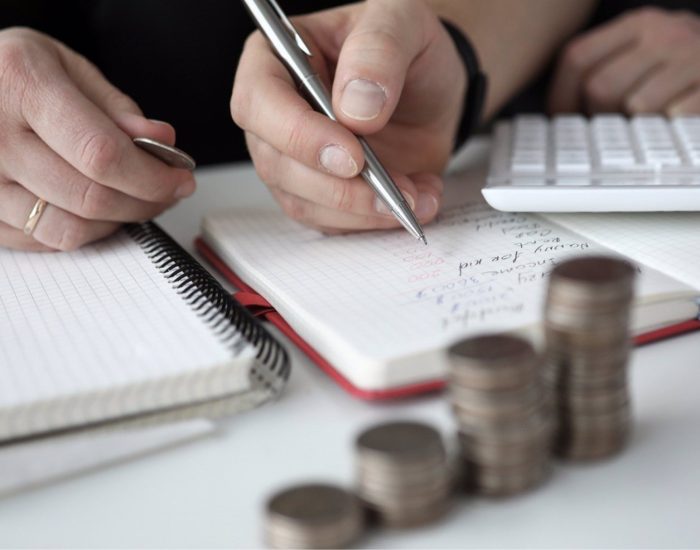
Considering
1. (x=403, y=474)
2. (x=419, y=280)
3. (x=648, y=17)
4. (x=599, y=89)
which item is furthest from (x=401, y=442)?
(x=648, y=17)

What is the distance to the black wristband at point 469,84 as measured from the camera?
917 mm

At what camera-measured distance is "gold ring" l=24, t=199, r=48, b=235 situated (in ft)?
2.37

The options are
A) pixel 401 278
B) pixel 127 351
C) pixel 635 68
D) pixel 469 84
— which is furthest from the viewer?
pixel 635 68

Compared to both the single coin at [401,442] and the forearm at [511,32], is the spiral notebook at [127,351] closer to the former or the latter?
the single coin at [401,442]

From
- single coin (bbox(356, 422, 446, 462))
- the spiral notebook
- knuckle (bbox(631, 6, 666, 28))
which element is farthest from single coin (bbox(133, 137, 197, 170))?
knuckle (bbox(631, 6, 666, 28))

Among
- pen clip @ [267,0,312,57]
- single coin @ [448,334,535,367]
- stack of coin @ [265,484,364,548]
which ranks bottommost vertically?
stack of coin @ [265,484,364,548]

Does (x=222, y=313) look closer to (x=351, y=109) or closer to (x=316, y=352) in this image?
(x=316, y=352)

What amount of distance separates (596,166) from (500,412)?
466 millimetres

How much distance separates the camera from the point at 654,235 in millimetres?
659

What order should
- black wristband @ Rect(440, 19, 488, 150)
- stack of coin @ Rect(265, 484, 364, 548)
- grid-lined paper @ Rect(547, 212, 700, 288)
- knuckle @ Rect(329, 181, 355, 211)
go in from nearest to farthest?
1. stack of coin @ Rect(265, 484, 364, 548)
2. grid-lined paper @ Rect(547, 212, 700, 288)
3. knuckle @ Rect(329, 181, 355, 211)
4. black wristband @ Rect(440, 19, 488, 150)

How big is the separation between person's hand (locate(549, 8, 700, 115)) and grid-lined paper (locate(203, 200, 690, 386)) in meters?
0.43

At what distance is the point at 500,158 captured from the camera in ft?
2.74

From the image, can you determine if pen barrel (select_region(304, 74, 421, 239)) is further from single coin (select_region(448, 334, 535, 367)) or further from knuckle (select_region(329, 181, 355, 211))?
single coin (select_region(448, 334, 535, 367))

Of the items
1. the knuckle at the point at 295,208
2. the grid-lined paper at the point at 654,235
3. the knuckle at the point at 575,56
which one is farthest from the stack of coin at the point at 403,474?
the knuckle at the point at 575,56
